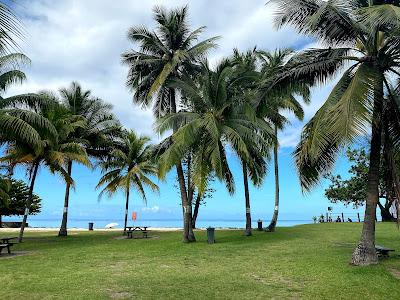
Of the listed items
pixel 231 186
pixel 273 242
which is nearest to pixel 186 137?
pixel 231 186

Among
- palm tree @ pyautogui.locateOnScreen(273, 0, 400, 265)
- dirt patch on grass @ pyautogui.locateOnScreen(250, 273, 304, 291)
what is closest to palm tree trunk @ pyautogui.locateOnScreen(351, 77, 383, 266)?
palm tree @ pyautogui.locateOnScreen(273, 0, 400, 265)

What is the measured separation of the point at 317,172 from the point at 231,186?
7692 mm

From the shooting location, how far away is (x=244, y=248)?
16047 mm

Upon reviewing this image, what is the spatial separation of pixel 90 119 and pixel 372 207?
805 inches

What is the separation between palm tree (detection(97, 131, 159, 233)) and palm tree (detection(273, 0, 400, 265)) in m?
17.9

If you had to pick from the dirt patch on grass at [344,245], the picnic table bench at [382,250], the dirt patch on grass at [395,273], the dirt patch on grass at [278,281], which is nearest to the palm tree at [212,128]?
the dirt patch on grass at [344,245]

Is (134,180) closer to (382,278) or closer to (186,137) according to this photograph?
(186,137)

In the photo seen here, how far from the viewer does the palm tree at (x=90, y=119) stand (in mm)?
26406

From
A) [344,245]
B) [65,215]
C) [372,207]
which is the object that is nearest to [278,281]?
[372,207]

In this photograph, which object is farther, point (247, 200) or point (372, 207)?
point (247, 200)

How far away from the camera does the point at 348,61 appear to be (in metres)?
11.7

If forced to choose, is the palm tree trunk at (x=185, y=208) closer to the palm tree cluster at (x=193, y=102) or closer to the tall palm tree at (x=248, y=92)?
the palm tree cluster at (x=193, y=102)

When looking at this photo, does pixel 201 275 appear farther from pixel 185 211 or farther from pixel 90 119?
pixel 90 119

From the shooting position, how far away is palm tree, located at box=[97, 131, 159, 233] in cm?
2848
